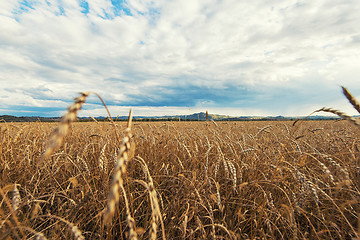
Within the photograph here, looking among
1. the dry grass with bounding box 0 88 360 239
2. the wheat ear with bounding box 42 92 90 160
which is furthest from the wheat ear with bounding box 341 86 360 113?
the wheat ear with bounding box 42 92 90 160

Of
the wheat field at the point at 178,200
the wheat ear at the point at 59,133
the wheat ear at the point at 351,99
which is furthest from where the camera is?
the wheat field at the point at 178,200

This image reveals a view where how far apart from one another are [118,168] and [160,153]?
9.71ft

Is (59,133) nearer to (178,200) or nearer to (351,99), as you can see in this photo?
(178,200)

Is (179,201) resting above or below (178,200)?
below

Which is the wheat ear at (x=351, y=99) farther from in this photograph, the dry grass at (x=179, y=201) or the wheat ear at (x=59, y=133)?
the wheat ear at (x=59, y=133)

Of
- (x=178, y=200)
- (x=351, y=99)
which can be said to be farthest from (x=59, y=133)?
(x=351, y=99)

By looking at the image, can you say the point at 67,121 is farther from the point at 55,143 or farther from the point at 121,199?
the point at 121,199

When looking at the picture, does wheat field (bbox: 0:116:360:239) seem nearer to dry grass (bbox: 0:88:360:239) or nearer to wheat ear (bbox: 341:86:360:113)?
dry grass (bbox: 0:88:360:239)

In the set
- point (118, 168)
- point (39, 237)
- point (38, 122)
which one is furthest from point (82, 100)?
point (38, 122)

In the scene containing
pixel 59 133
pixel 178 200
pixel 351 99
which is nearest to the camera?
pixel 59 133

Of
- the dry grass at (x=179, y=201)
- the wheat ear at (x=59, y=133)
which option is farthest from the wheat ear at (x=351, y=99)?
the wheat ear at (x=59, y=133)

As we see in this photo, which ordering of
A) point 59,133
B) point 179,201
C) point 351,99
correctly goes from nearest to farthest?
point 59,133 → point 351,99 → point 179,201

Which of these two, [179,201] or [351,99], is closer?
[351,99]

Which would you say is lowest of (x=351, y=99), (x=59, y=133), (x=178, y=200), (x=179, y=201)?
(x=179, y=201)
